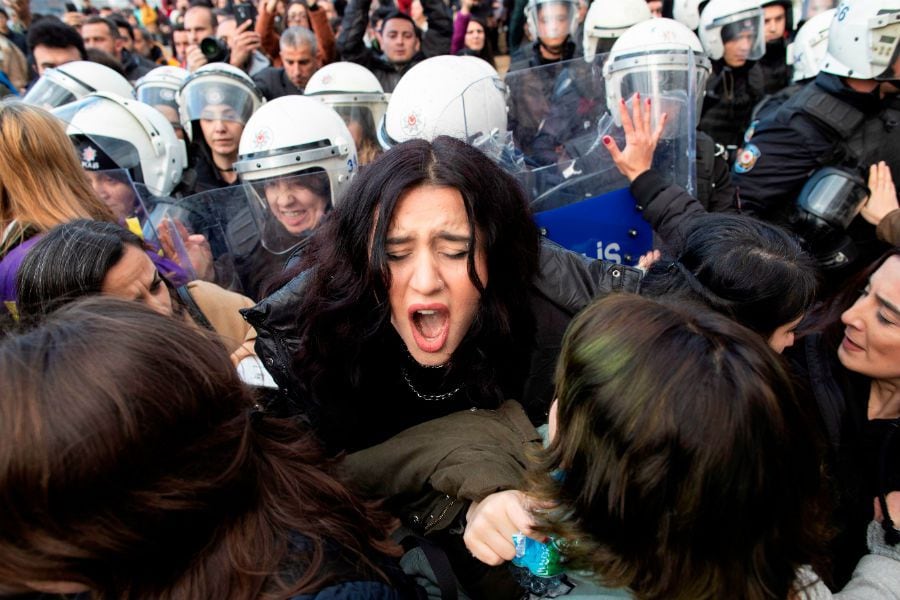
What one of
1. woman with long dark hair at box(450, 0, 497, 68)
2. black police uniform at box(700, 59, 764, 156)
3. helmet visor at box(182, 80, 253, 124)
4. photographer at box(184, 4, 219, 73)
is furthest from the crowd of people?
woman with long dark hair at box(450, 0, 497, 68)

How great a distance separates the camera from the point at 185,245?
9.57 ft

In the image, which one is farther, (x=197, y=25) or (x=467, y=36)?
(x=467, y=36)

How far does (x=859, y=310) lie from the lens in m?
1.71

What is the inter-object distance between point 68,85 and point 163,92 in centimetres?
63

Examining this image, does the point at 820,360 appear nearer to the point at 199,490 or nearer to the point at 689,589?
the point at 689,589

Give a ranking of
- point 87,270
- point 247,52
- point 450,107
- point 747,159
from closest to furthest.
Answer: point 87,270, point 450,107, point 747,159, point 247,52

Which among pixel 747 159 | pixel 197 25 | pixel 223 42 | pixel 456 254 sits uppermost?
pixel 197 25

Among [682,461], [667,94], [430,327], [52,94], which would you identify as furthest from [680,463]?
[52,94]

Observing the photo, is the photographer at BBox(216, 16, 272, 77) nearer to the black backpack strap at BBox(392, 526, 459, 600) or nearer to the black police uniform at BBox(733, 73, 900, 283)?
the black police uniform at BBox(733, 73, 900, 283)

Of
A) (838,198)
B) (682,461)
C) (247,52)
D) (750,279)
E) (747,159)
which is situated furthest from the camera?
(247,52)

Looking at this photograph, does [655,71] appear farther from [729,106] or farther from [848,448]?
[729,106]

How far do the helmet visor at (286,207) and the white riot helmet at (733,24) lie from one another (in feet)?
12.2

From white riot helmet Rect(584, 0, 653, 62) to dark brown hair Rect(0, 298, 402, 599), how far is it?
396 cm

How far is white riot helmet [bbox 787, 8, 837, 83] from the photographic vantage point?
16.1 ft
